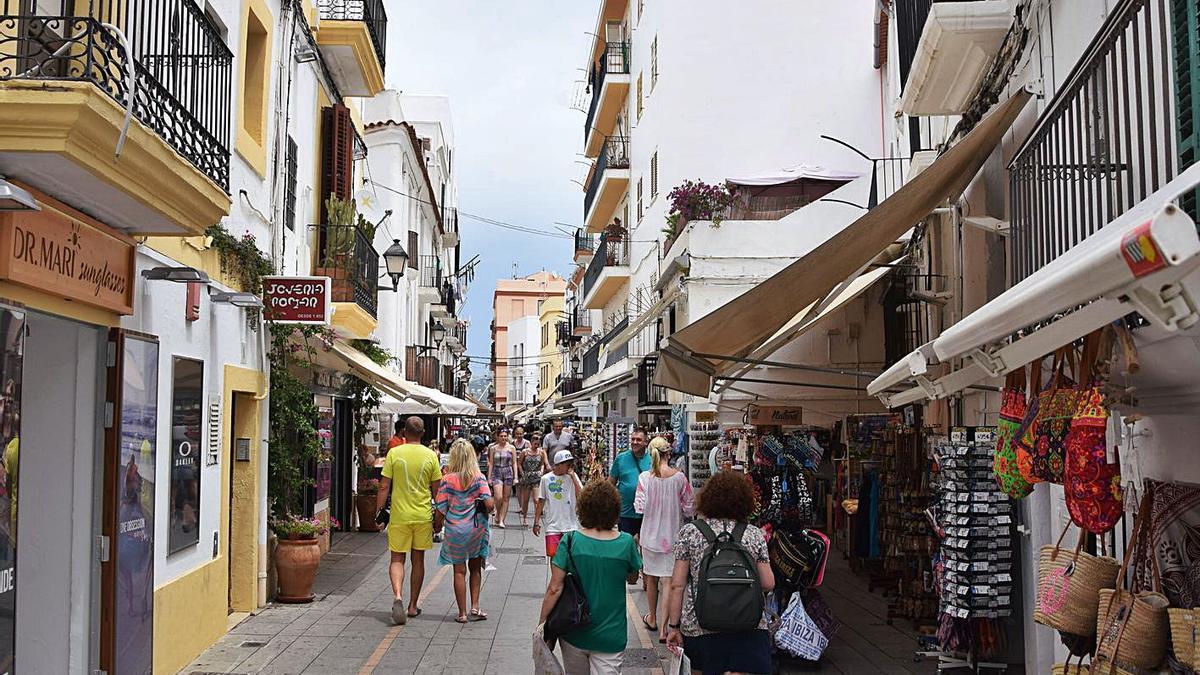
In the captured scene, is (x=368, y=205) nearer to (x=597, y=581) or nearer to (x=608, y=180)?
(x=608, y=180)

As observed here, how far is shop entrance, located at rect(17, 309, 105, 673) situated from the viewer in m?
7.61

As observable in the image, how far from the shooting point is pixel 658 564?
11.1 m

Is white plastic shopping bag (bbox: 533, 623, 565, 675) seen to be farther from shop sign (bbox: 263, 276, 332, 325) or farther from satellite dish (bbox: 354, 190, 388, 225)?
satellite dish (bbox: 354, 190, 388, 225)

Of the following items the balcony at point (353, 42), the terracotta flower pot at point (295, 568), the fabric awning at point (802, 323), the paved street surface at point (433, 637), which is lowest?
the paved street surface at point (433, 637)

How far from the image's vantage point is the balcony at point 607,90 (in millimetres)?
35484

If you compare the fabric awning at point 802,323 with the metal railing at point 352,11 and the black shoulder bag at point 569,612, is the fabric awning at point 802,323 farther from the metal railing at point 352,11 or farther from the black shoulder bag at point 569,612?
the metal railing at point 352,11

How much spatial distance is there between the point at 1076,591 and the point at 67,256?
5.79 m

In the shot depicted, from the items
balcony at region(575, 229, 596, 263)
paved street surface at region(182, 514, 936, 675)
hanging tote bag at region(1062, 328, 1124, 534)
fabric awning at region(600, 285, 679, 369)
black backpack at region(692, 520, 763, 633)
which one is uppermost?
balcony at region(575, 229, 596, 263)

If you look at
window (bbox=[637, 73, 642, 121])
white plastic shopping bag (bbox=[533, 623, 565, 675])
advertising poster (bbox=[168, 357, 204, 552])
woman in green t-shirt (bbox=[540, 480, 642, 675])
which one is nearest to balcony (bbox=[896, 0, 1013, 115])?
woman in green t-shirt (bbox=[540, 480, 642, 675])

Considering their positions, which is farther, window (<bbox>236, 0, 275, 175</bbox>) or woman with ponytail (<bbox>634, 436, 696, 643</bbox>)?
window (<bbox>236, 0, 275, 175</bbox>)

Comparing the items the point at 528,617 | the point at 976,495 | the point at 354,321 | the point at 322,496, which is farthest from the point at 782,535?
the point at 322,496

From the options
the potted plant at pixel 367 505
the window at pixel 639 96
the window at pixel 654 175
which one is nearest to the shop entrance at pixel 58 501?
the potted plant at pixel 367 505

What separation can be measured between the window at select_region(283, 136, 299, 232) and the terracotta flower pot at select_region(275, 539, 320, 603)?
3.88 meters

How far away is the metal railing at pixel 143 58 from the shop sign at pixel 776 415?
9249mm
